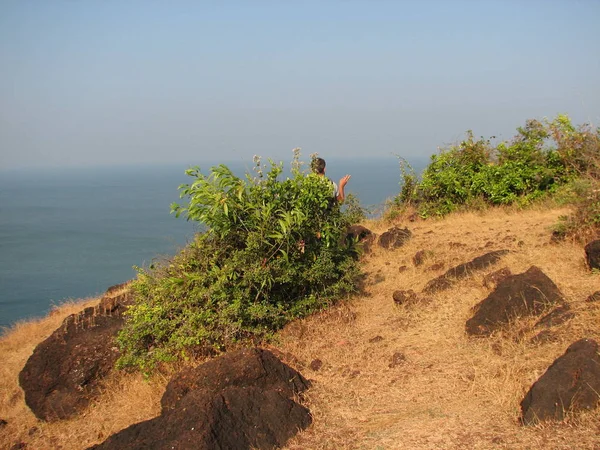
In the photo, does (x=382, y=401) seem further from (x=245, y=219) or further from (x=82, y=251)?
(x=82, y=251)

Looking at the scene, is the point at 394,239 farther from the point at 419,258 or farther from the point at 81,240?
the point at 81,240

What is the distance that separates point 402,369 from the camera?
610 cm

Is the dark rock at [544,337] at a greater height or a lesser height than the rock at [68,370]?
greater

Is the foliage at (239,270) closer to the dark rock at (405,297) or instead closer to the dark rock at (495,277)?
the dark rock at (405,297)

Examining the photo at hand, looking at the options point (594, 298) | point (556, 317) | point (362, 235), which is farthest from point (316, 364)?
point (362, 235)

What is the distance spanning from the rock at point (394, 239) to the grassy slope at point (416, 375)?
0.65m

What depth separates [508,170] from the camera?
45.1ft

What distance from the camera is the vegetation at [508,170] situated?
1342 cm

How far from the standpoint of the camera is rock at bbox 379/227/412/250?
11070 mm

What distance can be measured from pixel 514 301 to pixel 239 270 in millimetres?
3498

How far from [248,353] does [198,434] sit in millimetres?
1463

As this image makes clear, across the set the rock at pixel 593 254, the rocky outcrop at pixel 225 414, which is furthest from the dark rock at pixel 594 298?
the rocky outcrop at pixel 225 414

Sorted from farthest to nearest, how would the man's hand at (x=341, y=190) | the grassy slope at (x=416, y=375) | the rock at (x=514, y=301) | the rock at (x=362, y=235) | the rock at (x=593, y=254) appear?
the rock at (x=362, y=235) < the man's hand at (x=341, y=190) < the rock at (x=593, y=254) < the rock at (x=514, y=301) < the grassy slope at (x=416, y=375)

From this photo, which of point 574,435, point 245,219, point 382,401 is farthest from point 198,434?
point 245,219
